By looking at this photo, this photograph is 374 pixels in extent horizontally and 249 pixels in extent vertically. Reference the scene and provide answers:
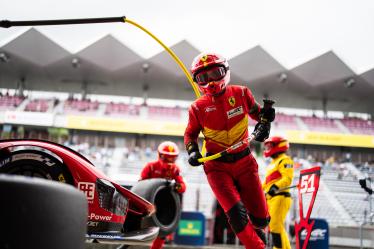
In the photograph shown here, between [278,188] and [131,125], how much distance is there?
21.1 meters

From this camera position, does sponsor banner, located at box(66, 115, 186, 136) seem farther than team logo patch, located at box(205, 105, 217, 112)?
Yes

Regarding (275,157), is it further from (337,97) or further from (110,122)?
(337,97)

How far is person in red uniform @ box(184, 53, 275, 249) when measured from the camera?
11.5 feet

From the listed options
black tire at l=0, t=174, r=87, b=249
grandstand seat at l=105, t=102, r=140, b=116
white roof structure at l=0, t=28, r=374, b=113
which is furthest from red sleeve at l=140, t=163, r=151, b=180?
grandstand seat at l=105, t=102, r=140, b=116

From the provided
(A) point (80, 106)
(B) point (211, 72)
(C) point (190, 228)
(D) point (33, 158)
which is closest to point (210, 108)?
(B) point (211, 72)

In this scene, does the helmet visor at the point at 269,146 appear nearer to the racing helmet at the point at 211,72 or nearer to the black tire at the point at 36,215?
the racing helmet at the point at 211,72

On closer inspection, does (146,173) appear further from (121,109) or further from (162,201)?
(121,109)

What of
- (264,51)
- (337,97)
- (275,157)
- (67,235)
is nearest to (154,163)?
(275,157)

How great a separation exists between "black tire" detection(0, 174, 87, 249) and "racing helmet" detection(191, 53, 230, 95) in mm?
2368

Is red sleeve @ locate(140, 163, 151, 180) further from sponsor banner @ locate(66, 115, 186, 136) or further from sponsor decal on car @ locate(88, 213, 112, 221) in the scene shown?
sponsor banner @ locate(66, 115, 186, 136)

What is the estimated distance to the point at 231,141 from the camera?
11.7ft

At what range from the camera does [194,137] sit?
3.70 metres

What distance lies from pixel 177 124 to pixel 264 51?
7922mm

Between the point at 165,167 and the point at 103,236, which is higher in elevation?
the point at 165,167
